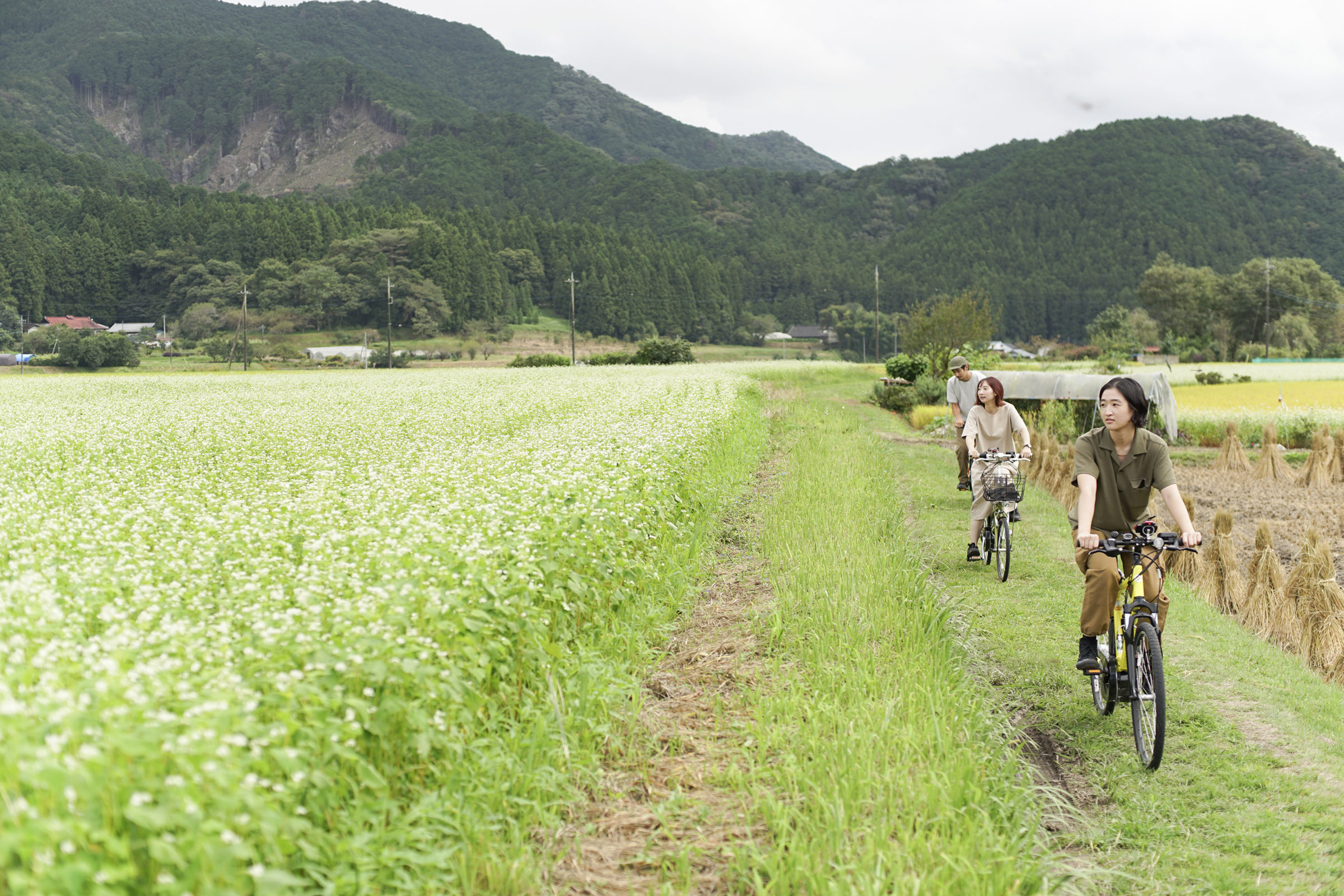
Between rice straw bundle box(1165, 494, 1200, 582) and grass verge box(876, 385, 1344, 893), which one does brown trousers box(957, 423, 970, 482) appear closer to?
grass verge box(876, 385, 1344, 893)

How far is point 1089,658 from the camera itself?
5.36 metres

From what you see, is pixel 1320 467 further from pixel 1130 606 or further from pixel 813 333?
pixel 813 333

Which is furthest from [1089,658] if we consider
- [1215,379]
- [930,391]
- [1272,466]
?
[1215,379]

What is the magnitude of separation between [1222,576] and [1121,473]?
4.21 m

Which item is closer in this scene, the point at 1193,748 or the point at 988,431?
the point at 1193,748

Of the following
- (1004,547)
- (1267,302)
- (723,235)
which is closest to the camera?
(1004,547)

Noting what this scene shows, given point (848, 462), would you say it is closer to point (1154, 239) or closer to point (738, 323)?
point (738, 323)

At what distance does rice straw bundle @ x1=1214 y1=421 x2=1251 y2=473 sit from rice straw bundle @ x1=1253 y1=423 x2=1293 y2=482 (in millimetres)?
241

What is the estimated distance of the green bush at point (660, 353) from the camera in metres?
64.7

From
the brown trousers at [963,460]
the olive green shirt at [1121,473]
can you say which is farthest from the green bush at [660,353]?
the olive green shirt at [1121,473]

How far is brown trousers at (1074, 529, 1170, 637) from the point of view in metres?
5.08

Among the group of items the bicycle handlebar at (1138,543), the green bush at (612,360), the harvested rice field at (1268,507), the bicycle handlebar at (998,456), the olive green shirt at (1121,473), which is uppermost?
the green bush at (612,360)

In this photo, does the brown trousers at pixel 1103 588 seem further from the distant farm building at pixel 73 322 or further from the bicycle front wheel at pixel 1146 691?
the distant farm building at pixel 73 322

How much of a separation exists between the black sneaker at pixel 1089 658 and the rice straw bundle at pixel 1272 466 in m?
13.8
